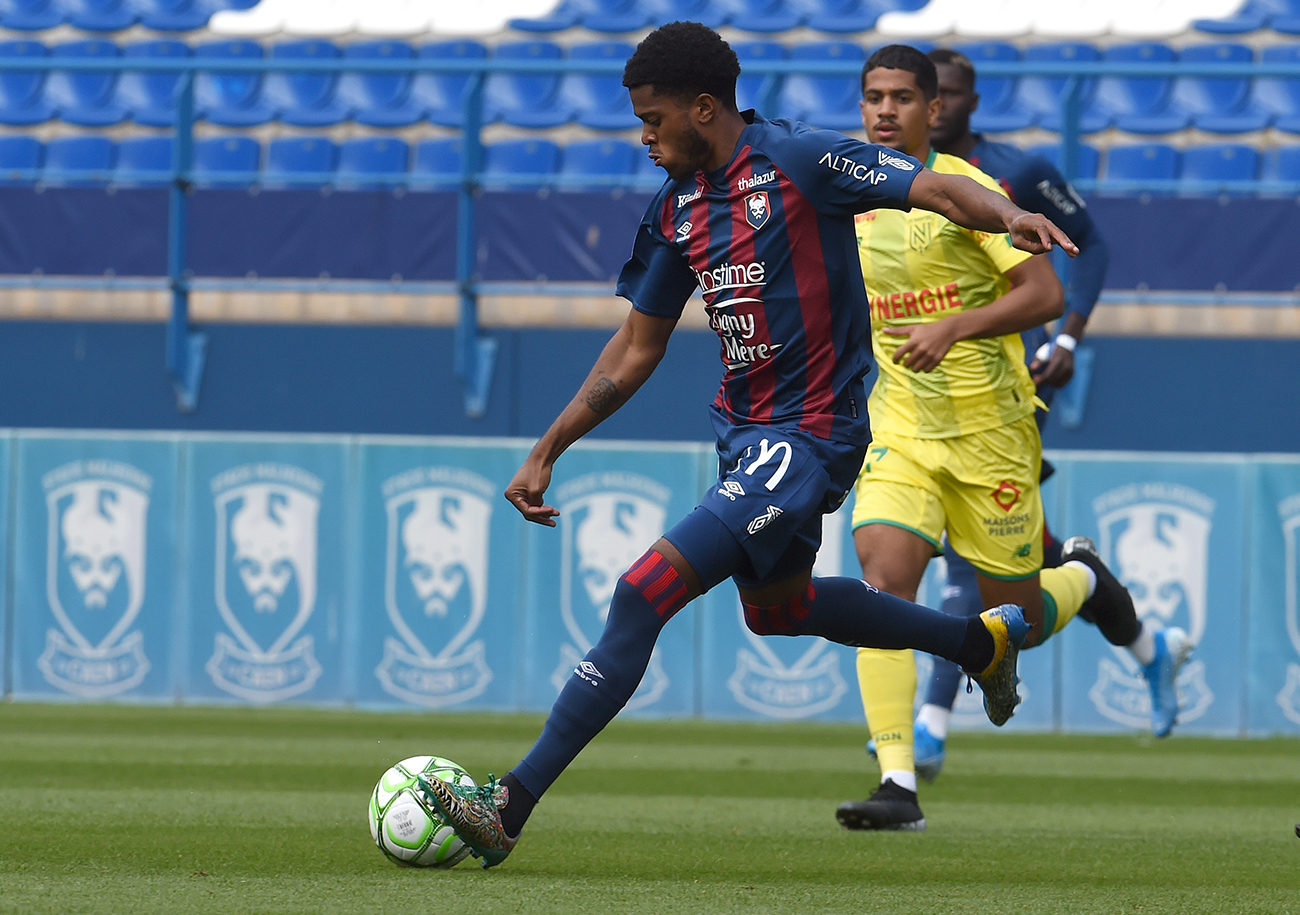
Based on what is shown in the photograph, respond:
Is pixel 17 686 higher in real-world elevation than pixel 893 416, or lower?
lower

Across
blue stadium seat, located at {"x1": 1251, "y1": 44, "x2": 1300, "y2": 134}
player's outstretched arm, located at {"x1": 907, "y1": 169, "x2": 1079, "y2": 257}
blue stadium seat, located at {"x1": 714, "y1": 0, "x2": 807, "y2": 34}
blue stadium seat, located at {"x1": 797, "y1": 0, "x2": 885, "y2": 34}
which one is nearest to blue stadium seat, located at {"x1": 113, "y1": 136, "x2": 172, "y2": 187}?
blue stadium seat, located at {"x1": 714, "y1": 0, "x2": 807, "y2": 34}

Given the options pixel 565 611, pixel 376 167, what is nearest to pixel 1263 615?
pixel 565 611

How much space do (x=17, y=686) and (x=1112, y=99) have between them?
9672 mm

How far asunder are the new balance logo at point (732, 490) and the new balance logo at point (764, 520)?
2.8 inches

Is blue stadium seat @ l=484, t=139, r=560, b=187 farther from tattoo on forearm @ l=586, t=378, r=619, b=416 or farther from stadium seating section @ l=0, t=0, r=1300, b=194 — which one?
tattoo on forearm @ l=586, t=378, r=619, b=416

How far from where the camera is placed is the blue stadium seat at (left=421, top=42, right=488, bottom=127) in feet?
51.0

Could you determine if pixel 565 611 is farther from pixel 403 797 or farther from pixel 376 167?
pixel 403 797

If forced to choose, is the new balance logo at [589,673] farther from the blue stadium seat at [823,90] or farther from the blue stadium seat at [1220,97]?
the blue stadium seat at [1220,97]

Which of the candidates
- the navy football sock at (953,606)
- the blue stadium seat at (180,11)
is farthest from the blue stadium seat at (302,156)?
the navy football sock at (953,606)

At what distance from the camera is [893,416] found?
6.26 m

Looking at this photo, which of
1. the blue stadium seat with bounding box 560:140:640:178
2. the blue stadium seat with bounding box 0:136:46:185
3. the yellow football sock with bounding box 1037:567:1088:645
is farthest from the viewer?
the blue stadium seat with bounding box 0:136:46:185

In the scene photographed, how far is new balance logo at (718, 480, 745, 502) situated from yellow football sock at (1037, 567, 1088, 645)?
2211 millimetres

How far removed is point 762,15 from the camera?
55.1 feet

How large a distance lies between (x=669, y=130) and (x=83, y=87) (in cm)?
1319
